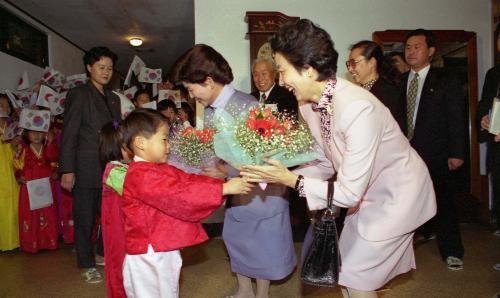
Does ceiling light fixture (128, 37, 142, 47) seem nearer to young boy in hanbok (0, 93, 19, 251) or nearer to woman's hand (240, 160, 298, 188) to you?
young boy in hanbok (0, 93, 19, 251)

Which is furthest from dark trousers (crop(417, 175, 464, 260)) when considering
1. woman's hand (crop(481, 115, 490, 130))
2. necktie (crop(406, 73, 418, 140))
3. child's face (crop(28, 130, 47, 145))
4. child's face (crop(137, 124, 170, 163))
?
child's face (crop(28, 130, 47, 145))

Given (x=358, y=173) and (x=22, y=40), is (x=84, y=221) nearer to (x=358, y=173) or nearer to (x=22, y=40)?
(x=358, y=173)

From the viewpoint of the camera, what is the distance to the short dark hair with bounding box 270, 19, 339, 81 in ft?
4.76

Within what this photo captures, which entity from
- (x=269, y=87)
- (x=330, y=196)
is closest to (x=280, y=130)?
(x=330, y=196)

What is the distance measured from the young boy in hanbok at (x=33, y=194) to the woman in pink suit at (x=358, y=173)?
3.30 m

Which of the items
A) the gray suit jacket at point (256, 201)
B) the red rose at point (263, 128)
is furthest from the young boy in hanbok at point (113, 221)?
the red rose at point (263, 128)

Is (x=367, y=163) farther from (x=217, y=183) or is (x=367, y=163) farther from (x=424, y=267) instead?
(x=424, y=267)

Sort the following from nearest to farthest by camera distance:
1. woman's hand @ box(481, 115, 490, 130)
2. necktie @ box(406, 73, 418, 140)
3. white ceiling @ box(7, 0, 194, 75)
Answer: woman's hand @ box(481, 115, 490, 130) < necktie @ box(406, 73, 418, 140) < white ceiling @ box(7, 0, 194, 75)

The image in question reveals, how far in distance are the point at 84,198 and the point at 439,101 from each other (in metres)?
2.75

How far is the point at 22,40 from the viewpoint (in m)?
6.06

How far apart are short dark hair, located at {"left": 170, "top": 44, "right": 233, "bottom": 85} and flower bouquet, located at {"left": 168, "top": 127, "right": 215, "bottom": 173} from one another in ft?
0.83

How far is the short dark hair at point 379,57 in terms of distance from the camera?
9.93 feet

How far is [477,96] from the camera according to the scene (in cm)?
488

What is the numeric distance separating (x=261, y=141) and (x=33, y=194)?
11.0ft
